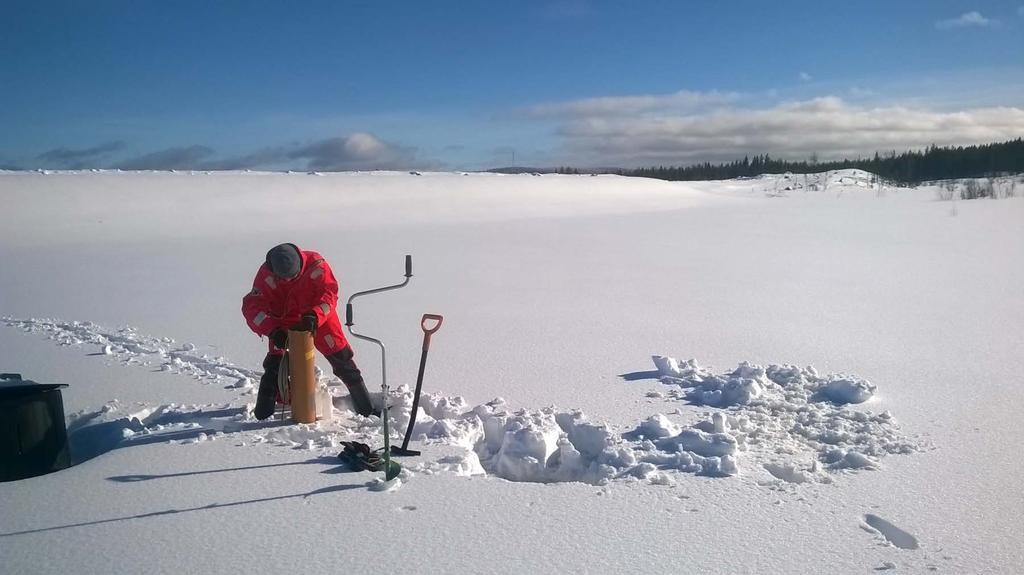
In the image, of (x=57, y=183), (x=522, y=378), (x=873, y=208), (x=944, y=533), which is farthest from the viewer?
(x=873, y=208)

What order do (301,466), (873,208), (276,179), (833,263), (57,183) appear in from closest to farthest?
1. (301,466)
2. (833,263)
3. (57,183)
4. (873,208)
5. (276,179)

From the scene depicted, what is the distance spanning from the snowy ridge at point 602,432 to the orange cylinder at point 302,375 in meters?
0.09

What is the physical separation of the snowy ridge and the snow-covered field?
0.05 feet

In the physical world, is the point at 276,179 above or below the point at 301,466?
above

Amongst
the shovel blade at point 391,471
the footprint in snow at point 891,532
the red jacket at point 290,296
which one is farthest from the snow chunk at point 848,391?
the red jacket at point 290,296

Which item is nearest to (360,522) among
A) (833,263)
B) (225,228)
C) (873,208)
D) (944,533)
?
(944,533)

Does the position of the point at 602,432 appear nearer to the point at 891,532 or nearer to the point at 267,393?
the point at 891,532

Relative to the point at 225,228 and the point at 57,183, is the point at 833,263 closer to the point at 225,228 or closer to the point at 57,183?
the point at 225,228

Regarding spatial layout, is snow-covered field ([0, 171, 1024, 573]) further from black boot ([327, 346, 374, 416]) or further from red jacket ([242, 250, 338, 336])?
red jacket ([242, 250, 338, 336])

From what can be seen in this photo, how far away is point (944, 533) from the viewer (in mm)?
2375

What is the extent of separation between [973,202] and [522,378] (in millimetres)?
19902

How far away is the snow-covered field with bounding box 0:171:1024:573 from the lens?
90.8 inches

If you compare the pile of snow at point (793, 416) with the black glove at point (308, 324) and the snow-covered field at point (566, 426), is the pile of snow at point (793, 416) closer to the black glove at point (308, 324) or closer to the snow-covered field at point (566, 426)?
the snow-covered field at point (566, 426)

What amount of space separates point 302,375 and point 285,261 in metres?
0.54
